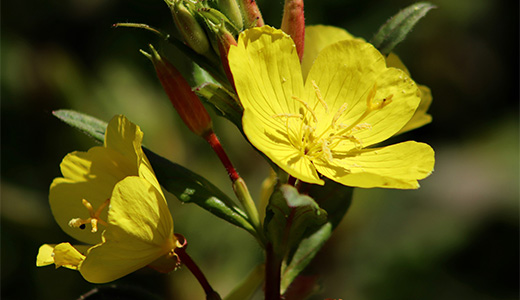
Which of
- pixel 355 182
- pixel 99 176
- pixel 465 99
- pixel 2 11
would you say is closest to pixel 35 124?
pixel 2 11

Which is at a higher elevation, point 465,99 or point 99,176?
point 99,176

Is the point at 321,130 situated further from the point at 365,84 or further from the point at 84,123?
the point at 84,123

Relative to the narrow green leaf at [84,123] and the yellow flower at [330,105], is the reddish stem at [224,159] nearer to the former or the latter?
the yellow flower at [330,105]

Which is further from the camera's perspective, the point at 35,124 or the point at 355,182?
the point at 35,124

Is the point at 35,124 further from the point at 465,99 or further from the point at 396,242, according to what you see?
the point at 465,99

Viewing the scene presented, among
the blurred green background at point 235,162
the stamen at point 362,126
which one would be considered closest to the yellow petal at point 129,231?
the stamen at point 362,126

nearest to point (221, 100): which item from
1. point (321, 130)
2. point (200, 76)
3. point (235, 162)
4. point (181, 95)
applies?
point (181, 95)
